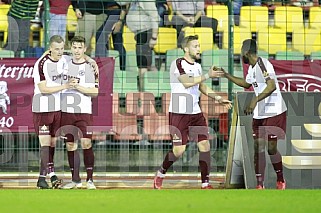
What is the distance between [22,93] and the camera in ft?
46.0

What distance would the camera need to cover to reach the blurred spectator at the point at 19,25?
15.4m

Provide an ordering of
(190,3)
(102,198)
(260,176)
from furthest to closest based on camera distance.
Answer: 1. (190,3)
2. (260,176)
3. (102,198)

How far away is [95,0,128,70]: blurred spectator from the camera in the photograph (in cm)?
1554

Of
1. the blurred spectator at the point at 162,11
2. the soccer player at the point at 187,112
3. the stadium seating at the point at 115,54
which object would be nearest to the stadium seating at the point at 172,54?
the blurred spectator at the point at 162,11

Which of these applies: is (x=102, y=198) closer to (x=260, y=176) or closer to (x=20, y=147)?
(x=260, y=176)

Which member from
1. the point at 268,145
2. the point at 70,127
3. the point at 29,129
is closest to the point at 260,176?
the point at 268,145

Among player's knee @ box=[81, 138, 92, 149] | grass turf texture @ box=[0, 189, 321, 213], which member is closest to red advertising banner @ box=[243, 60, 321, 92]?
player's knee @ box=[81, 138, 92, 149]

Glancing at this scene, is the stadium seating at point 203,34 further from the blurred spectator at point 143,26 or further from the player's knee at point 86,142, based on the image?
the player's knee at point 86,142

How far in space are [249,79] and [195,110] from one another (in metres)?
0.88

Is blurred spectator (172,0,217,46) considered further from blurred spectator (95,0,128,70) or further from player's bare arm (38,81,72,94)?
player's bare arm (38,81,72,94)

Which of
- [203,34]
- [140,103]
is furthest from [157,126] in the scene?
[203,34]

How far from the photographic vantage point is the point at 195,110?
476 inches

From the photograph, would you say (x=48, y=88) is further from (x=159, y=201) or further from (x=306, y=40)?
(x=306, y=40)

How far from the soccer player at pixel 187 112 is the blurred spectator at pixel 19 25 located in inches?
162
